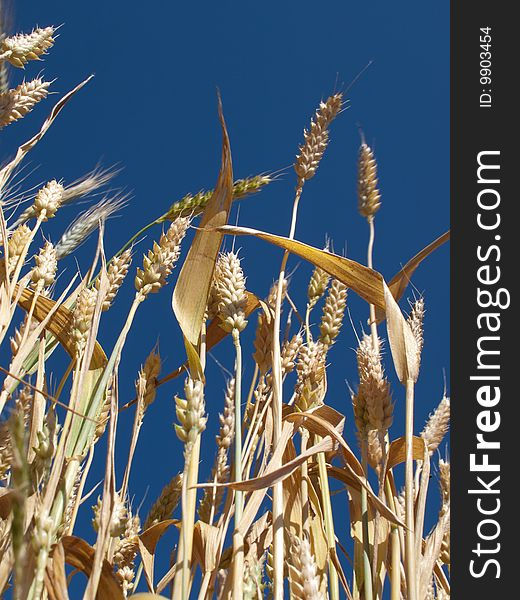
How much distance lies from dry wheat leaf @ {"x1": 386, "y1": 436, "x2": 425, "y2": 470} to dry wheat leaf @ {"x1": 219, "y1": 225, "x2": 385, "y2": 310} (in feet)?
0.96

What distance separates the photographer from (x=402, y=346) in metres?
1.24

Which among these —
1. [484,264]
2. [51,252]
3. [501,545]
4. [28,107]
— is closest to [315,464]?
[501,545]

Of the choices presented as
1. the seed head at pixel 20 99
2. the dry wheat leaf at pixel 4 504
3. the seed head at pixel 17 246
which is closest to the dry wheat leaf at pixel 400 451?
the dry wheat leaf at pixel 4 504

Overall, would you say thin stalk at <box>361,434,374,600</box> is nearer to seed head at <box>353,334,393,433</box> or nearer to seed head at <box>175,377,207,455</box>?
seed head at <box>353,334,393,433</box>

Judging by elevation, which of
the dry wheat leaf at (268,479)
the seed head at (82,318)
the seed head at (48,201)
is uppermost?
the seed head at (48,201)

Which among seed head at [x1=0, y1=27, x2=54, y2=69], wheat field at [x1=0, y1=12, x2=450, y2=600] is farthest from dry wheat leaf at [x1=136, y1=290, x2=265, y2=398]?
seed head at [x1=0, y1=27, x2=54, y2=69]

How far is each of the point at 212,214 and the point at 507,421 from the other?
71 cm

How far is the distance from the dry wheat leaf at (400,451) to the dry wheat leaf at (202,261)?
→ 480mm

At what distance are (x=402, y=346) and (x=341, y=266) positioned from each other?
8.3 inches

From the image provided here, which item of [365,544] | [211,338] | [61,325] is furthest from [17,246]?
[365,544]

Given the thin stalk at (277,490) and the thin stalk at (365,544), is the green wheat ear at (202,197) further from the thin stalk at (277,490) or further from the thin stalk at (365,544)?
the thin stalk at (365,544)

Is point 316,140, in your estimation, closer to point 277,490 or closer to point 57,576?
point 277,490

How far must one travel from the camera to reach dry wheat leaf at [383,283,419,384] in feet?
3.98

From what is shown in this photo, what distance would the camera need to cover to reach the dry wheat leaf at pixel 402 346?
3.98 feet
